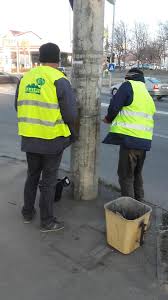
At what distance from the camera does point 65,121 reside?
357 cm

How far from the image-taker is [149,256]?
3430 mm

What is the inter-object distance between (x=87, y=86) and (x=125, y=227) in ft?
5.71

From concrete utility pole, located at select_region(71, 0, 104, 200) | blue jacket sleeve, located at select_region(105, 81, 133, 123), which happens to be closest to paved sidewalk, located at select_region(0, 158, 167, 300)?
concrete utility pole, located at select_region(71, 0, 104, 200)

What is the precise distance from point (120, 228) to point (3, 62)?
69.1 metres

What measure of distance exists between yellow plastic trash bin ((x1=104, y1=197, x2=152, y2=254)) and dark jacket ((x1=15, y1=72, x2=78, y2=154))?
0.79 m

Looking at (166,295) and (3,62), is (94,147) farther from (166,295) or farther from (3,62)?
(3,62)

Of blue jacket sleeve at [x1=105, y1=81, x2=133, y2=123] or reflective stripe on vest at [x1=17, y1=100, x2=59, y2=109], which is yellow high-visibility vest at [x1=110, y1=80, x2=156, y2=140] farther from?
reflective stripe on vest at [x1=17, y1=100, x2=59, y2=109]

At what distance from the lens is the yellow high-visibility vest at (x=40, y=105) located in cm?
343

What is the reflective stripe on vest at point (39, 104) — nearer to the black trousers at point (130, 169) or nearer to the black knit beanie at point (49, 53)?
the black knit beanie at point (49, 53)

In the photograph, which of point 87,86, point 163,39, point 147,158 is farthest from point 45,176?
point 163,39

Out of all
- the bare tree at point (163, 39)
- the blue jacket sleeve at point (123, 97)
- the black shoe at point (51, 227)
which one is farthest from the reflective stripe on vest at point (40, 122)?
the bare tree at point (163, 39)

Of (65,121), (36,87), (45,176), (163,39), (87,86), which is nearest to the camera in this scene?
(36,87)

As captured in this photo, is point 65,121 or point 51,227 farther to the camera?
point 51,227

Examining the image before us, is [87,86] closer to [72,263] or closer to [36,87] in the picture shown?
[36,87]
